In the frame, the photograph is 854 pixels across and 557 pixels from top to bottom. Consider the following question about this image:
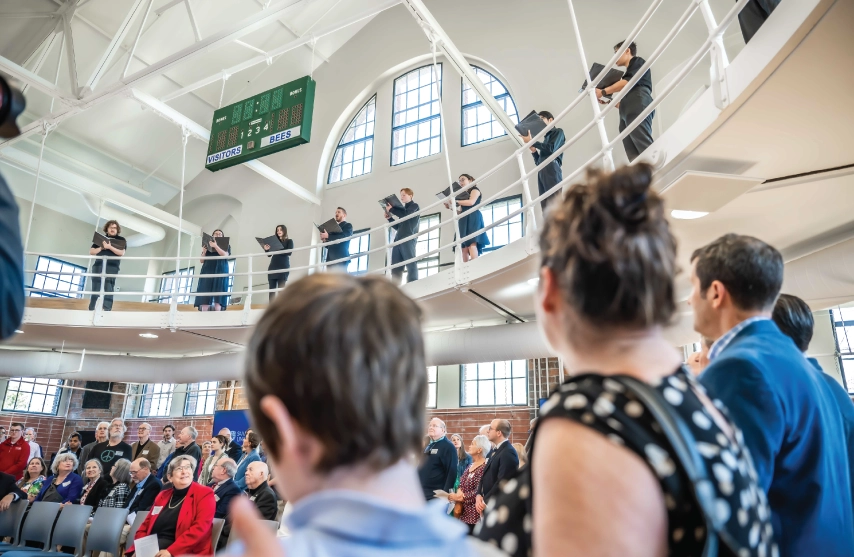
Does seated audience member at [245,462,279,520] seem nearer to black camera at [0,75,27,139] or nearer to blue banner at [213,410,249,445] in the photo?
black camera at [0,75,27,139]

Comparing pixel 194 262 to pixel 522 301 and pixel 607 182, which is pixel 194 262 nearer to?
pixel 522 301

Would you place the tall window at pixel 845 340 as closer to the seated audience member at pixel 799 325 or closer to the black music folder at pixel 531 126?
the black music folder at pixel 531 126

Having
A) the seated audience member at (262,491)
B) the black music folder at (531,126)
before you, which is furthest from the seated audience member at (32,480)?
the black music folder at (531,126)

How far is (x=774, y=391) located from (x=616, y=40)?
31.4ft

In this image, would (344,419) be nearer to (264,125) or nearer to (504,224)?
(264,125)

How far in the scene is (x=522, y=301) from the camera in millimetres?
7070

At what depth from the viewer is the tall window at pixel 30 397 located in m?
13.0

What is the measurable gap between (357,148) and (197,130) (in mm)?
3691

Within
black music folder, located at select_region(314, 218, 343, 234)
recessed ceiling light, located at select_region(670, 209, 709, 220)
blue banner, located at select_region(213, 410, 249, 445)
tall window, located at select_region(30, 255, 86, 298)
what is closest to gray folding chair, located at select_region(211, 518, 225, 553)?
recessed ceiling light, located at select_region(670, 209, 709, 220)

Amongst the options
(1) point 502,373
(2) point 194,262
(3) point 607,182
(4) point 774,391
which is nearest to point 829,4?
(4) point 774,391

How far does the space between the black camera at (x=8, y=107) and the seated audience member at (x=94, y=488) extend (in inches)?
267

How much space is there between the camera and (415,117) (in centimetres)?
1256

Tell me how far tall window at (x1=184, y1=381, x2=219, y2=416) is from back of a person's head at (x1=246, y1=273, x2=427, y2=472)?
46.2ft

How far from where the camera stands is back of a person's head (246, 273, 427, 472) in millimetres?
662
